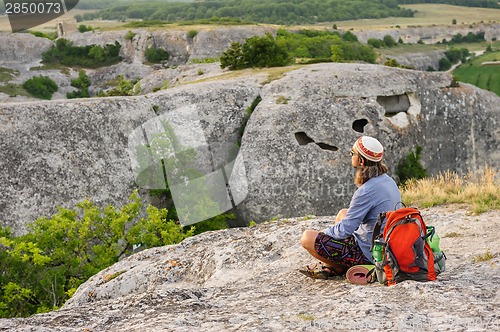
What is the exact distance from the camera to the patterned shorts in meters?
8.06

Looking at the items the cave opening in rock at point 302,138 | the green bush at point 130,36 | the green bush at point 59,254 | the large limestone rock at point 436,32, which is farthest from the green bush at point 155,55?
the large limestone rock at point 436,32

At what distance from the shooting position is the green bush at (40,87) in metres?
51.9

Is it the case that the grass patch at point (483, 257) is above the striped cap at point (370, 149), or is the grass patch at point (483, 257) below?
below

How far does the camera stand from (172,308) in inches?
281

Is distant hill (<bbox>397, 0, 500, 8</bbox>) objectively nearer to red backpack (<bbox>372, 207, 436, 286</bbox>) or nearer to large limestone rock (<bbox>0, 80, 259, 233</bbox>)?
large limestone rock (<bbox>0, 80, 259, 233</bbox>)

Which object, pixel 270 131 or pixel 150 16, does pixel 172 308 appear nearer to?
pixel 270 131

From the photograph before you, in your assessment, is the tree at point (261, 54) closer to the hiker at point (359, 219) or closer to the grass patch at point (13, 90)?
the grass patch at point (13, 90)

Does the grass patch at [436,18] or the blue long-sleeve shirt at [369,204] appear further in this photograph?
the grass patch at [436,18]

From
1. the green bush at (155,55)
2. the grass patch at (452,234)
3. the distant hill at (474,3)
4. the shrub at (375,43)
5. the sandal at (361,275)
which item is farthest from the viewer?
the distant hill at (474,3)

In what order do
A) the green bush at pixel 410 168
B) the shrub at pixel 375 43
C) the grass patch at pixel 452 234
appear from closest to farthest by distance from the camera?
1. the grass patch at pixel 452 234
2. the green bush at pixel 410 168
3. the shrub at pixel 375 43

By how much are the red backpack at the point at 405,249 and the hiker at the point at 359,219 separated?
1.73 ft

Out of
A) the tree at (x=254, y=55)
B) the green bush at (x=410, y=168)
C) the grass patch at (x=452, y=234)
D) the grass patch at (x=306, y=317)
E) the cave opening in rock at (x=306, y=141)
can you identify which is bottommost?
the green bush at (x=410, y=168)

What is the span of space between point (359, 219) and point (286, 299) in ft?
4.42

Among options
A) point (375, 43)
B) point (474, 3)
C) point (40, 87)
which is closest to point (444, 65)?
point (375, 43)
